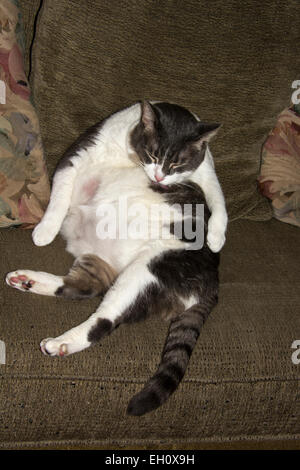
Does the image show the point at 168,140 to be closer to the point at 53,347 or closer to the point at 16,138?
the point at 16,138

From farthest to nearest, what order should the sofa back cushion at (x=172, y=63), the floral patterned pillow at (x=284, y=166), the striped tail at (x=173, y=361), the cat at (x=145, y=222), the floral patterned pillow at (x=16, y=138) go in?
1. the floral patterned pillow at (x=284, y=166)
2. the sofa back cushion at (x=172, y=63)
3. the floral patterned pillow at (x=16, y=138)
4. the cat at (x=145, y=222)
5. the striped tail at (x=173, y=361)

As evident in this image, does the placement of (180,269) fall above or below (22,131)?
below

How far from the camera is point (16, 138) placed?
1.47 m

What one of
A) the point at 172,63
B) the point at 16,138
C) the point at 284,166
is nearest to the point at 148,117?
the point at 172,63

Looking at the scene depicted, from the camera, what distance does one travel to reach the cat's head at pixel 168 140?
4.91 feet

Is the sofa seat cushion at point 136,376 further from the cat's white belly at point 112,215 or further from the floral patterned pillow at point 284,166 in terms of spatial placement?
the floral patterned pillow at point 284,166

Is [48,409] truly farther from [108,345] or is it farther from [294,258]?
[294,258]

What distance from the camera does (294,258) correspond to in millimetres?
1782

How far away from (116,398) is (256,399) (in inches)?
16.5

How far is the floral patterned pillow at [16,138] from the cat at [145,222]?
8 centimetres

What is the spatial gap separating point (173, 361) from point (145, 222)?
53 cm

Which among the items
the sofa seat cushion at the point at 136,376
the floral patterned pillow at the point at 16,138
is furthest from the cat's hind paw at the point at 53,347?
the floral patterned pillow at the point at 16,138

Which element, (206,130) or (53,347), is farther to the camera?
(206,130)
